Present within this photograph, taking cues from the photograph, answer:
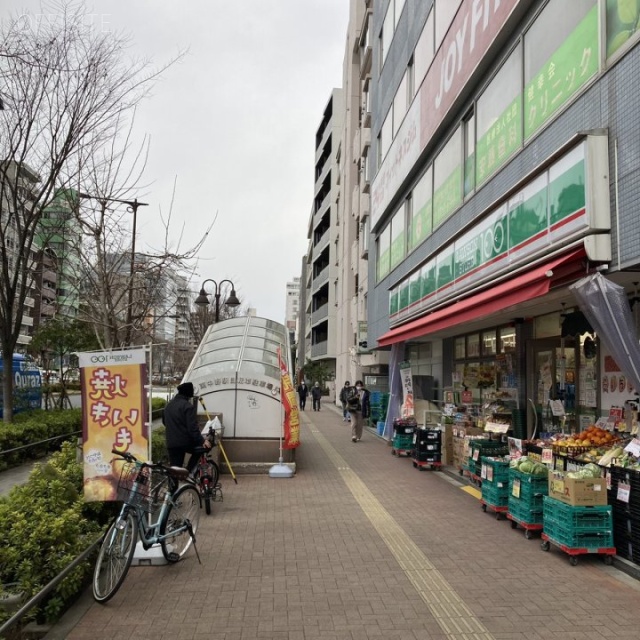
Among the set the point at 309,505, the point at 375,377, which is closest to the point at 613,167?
the point at 309,505

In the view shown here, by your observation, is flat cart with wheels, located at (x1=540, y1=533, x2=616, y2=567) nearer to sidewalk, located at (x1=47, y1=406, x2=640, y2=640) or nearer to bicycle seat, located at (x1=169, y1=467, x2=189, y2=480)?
sidewalk, located at (x1=47, y1=406, x2=640, y2=640)

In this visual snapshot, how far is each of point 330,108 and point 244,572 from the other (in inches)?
2152

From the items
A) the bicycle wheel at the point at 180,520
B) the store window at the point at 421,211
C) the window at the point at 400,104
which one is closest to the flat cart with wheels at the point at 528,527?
the bicycle wheel at the point at 180,520

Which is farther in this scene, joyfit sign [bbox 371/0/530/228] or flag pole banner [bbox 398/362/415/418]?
flag pole banner [bbox 398/362/415/418]

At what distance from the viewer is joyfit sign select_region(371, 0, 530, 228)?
1013 centimetres

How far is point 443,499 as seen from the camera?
9.24 m

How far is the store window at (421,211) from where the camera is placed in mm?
14953

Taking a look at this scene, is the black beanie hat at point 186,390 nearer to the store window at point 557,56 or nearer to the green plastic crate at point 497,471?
the green plastic crate at point 497,471

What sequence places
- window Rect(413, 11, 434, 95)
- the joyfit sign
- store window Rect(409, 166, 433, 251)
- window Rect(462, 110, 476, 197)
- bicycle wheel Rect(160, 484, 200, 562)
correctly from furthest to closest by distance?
store window Rect(409, 166, 433, 251)
window Rect(413, 11, 434, 95)
window Rect(462, 110, 476, 197)
the joyfit sign
bicycle wheel Rect(160, 484, 200, 562)

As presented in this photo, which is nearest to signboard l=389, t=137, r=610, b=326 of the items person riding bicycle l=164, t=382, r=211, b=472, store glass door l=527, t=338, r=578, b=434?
store glass door l=527, t=338, r=578, b=434

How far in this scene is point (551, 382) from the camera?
10.2 meters

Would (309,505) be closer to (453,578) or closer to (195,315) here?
(453,578)

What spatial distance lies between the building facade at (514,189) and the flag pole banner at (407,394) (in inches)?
37.0

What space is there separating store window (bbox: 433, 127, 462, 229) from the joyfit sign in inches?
24.1
